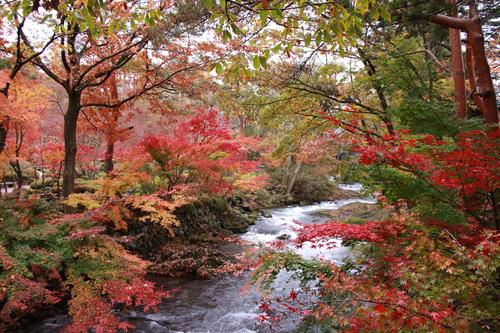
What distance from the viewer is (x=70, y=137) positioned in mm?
6086

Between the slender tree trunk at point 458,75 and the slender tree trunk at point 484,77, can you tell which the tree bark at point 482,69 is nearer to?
the slender tree trunk at point 484,77

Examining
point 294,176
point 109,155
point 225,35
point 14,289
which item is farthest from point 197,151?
point 294,176

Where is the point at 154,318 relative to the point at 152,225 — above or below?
below

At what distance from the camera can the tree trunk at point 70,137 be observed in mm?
6027

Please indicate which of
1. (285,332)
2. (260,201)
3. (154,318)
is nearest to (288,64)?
(285,332)

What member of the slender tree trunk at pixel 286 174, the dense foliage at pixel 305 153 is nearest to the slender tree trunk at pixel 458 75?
the dense foliage at pixel 305 153

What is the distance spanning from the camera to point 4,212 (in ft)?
14.4

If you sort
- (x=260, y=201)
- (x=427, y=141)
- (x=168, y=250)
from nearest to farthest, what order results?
(x=427, y=141)
(x=168, y=250)
(x=260, y=201)

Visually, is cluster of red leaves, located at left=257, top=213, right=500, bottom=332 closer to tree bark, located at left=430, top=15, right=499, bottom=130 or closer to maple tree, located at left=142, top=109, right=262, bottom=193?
tree bark, located at left=430, top=15, right=499, bottom=130

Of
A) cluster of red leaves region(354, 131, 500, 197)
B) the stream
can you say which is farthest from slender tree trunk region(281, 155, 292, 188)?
cluster of red leaves region(354, 131, 500, 197)

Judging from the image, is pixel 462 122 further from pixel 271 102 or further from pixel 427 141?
pixel 271 102

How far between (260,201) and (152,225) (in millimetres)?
8064

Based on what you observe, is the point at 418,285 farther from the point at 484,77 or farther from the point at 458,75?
the point at 458,75

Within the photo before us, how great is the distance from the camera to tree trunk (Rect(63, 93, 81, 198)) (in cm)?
603
